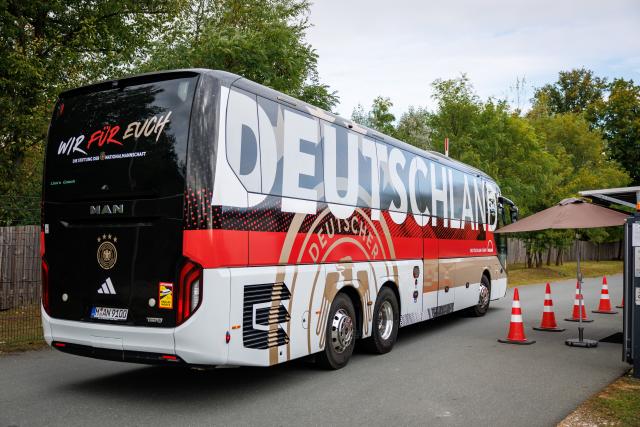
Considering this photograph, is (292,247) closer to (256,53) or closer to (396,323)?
(396,323)

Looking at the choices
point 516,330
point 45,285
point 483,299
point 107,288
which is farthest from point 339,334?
point 483,299

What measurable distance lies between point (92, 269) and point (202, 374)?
2.27 m

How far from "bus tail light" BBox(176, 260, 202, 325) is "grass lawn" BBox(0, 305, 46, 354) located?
4.90m

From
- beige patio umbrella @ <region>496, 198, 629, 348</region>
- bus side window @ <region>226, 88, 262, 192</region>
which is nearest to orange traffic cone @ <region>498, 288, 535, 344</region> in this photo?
beige patio umbrella @ <region>496, 198, 629, 348</region>

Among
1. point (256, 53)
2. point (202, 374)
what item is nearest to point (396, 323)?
point (202, 374)

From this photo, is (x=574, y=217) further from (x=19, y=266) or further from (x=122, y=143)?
(x=19, y=266)

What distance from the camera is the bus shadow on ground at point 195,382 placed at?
689 centimetres

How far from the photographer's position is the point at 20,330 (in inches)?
436

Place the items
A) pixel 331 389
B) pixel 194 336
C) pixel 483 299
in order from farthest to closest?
pixel 483 299
pixel 331 389
pixel 194 336

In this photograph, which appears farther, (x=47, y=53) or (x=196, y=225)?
(x=47, y=53)

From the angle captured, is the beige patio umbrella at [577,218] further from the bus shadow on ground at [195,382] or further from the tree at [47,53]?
the tree at [47,53]

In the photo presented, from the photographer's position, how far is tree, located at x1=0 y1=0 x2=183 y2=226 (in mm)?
13414

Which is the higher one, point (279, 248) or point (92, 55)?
point (92, 55)

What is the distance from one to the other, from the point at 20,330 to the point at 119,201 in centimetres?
609
